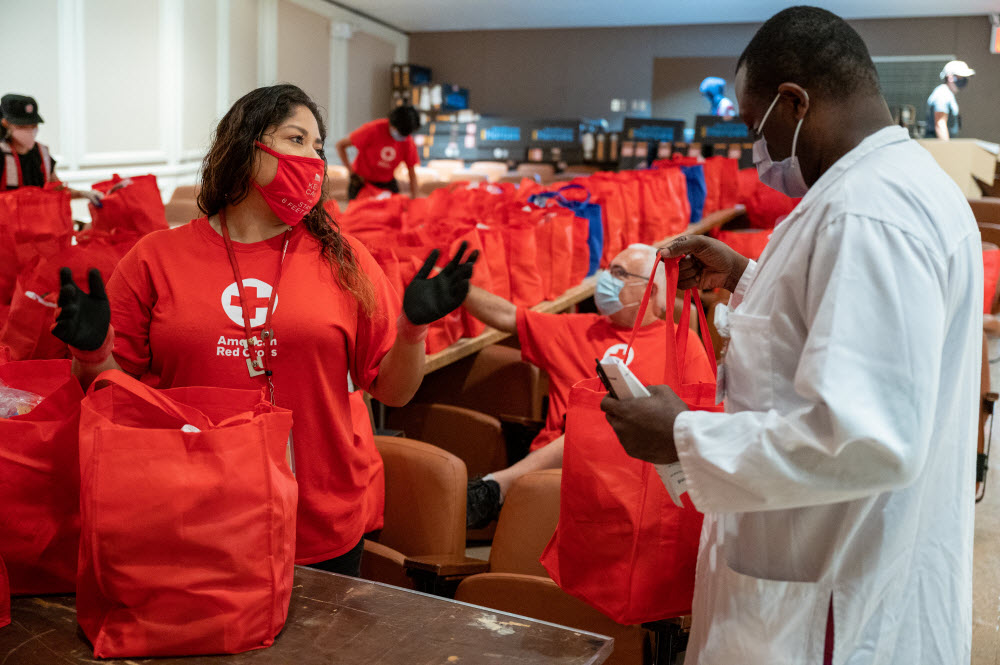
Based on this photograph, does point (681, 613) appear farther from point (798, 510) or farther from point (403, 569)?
point (403, 569)

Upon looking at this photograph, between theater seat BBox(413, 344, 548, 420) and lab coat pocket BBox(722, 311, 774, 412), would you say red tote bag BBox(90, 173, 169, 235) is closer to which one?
theater seat BBox(413, 344, 548, 420)

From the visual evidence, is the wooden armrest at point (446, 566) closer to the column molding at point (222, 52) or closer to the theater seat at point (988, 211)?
the theater seat at point (988, 211)

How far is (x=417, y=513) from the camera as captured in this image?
91.4 inches

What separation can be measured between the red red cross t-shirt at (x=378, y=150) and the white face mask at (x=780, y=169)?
5972mm

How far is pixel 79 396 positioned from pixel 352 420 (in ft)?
1.81

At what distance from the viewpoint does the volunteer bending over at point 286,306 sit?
1650 millimetres

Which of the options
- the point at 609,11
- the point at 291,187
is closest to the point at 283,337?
the point at 291,187

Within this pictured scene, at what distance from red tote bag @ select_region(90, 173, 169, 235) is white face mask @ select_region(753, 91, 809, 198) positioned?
9.56ft

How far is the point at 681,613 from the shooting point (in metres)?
1.66

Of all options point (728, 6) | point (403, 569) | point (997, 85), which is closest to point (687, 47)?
point (728, 6)

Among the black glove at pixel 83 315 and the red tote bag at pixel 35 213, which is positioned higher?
the red tote bag at pixel 35 213

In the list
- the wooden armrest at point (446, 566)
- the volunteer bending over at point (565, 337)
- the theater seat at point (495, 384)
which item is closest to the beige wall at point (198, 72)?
the theater seat at point (495, 384)

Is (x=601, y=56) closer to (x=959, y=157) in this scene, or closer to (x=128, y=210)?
(x=959, y=157)

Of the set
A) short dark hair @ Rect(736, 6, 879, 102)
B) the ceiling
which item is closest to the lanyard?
short dark hair @ Rect(736, 6, 879, 102)
